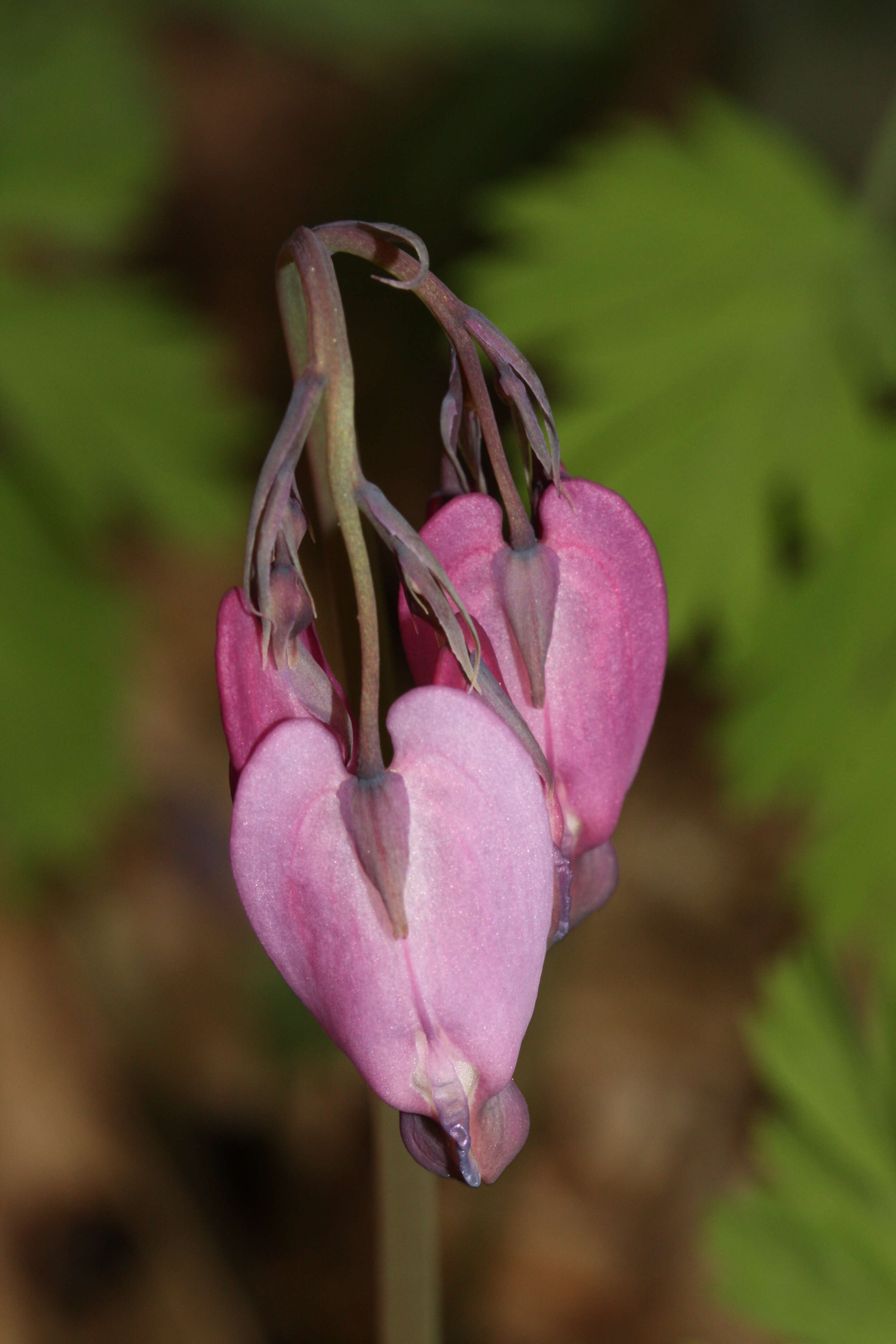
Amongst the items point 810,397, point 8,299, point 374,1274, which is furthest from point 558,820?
point 374,1274

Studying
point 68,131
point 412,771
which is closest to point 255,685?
point 412,771

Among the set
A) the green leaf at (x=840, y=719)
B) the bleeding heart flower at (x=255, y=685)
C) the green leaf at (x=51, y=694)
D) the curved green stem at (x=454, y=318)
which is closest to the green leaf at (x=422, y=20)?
the green leaf at (x=51, y=694)

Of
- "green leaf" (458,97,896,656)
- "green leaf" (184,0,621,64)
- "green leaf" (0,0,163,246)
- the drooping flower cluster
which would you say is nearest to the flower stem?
the drooping flower cluster

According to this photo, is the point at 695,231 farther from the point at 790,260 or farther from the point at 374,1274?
the point at 374,1274

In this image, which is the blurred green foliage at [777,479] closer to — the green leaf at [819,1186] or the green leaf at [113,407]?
the green leaf at [819,1186]

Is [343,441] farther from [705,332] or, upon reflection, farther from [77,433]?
[77,433]

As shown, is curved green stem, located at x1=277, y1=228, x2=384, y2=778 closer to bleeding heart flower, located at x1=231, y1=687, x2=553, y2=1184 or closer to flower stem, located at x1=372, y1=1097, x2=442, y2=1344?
bleeding heart flower, located at x1=231, y1=687, x2=553, y2=1184
